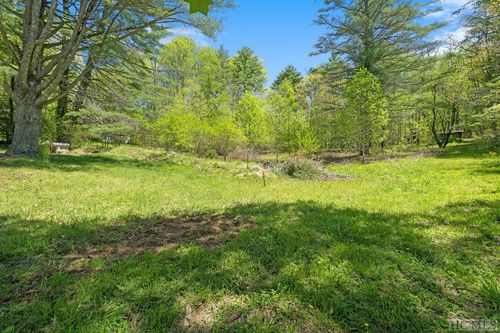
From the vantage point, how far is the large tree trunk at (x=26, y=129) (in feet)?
33.1

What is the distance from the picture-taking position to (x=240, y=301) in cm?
235

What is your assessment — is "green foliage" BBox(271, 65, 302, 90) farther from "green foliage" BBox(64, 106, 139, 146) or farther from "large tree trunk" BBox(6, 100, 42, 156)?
Result: "large tree trunk" BBox(6, 100, 42, 156)

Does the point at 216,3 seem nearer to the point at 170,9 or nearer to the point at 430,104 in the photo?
the point at 170,9

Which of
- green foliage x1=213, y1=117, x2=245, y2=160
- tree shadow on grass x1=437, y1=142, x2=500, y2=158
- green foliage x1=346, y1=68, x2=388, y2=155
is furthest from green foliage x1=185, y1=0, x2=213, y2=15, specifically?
green foliage x1=213, y1=117, x2=245, y2=160

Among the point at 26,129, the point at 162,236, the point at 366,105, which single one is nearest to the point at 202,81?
the point at 366,105

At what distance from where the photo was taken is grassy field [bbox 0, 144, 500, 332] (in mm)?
2133

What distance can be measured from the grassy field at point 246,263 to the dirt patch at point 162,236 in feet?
0.09

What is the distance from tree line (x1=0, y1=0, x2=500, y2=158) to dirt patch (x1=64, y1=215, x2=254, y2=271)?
8.50 metres

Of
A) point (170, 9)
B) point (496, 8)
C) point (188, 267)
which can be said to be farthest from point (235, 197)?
point (496, 8)

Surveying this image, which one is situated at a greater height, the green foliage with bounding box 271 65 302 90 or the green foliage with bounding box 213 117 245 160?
the green foliage with bounding box 271 65 302 90

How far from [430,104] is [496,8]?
1423 centimetres

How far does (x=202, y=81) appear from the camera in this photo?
32.9 m

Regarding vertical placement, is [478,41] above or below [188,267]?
above

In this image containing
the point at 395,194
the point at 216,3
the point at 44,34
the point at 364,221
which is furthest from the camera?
the point at 216,3
